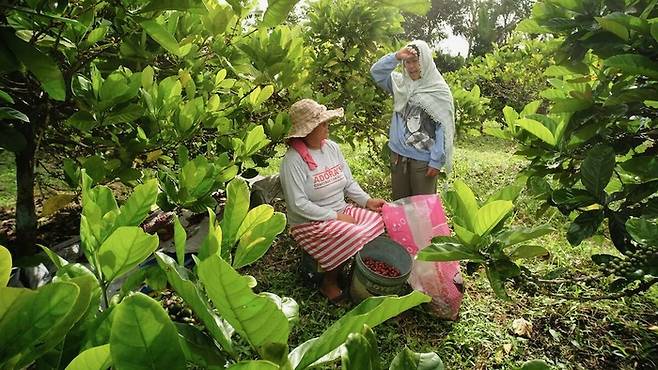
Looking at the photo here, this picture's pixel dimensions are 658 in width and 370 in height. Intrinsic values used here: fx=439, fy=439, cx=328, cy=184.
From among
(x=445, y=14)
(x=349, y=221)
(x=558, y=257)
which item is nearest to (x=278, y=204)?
(x=349, y=221)

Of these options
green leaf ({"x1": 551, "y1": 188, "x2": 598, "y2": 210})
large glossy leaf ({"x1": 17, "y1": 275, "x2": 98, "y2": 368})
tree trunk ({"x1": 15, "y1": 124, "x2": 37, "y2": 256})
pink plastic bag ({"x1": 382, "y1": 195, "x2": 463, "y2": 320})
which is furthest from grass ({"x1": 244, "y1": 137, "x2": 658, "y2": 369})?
large glossy leaf ({"x1": 17, "y1": 275, "x2": 98, "y2": 368})

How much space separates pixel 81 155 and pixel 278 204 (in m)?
2.25

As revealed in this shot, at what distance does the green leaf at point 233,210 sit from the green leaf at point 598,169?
1.11m

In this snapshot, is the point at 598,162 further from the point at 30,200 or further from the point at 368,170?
the point at 368,170

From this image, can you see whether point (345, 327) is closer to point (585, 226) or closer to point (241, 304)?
point (241, 304)

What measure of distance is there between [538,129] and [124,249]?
153 centimetres

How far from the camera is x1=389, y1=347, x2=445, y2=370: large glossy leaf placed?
459 mm

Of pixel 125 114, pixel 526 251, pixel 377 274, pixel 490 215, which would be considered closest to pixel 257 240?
pixel 490 215

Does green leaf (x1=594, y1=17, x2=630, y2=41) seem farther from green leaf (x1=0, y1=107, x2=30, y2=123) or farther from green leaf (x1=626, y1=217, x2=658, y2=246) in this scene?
green leaf (x1=0, y1=107, x2=30, y2=123)

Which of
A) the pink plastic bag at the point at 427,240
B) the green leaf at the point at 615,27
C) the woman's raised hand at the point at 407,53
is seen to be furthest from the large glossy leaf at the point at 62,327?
the woman's raised hand at the point at 407,53

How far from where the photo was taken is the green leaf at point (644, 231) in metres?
1.12

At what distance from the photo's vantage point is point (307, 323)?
268cm

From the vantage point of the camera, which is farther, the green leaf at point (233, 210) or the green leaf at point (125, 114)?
the green leaf at point (125, 114)

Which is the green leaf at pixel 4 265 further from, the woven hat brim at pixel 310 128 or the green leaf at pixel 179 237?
the woven hat brim at pixel 310 128
